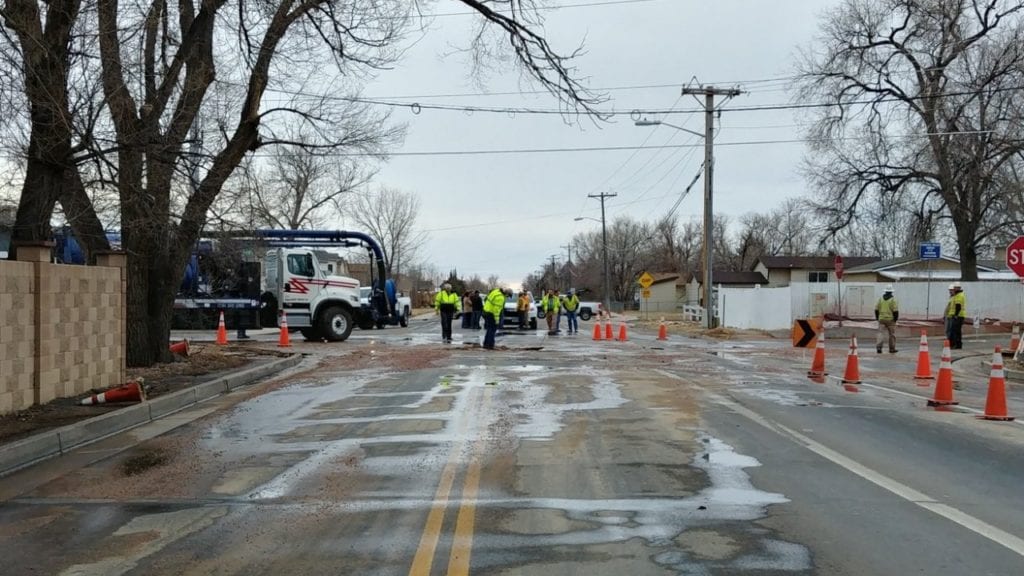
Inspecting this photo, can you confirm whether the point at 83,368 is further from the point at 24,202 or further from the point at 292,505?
the point at 292,505

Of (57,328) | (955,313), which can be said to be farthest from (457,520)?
(955,313)

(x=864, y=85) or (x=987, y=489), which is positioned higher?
(x=864, y=85)

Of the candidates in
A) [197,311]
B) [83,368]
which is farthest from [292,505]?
[197,311]

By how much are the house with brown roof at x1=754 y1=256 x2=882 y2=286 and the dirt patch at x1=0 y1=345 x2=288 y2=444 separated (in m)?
56.4

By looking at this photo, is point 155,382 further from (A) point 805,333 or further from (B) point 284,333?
(A) point 805,333

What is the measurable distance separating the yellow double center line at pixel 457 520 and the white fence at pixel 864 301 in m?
25.9

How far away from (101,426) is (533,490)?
5397 mm

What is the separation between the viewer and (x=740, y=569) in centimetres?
461

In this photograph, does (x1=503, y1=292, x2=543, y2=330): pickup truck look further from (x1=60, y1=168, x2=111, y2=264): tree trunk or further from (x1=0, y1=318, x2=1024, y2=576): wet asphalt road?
(x1=0, y1=318, x2=1024, y2=576): wet asphalt road

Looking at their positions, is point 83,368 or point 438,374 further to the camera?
point 438,374

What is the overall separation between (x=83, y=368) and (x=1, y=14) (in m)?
4.44

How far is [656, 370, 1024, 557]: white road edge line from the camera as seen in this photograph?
5266 mm

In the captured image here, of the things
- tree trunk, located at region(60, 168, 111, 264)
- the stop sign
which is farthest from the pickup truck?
tree trunk, located at region(60, 168, 111, 264)

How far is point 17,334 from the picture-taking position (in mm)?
9102
